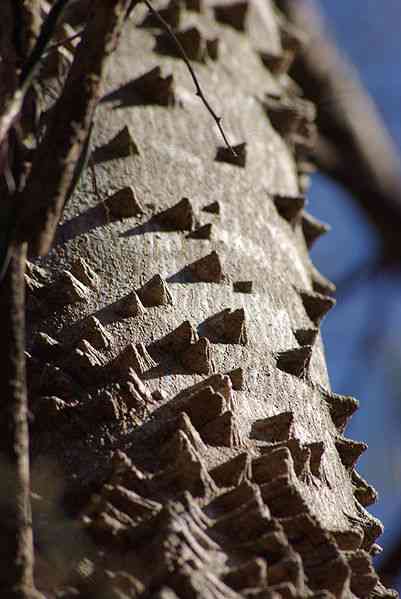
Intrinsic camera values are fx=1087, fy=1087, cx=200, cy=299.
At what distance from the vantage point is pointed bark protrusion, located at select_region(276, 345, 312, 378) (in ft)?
4.42

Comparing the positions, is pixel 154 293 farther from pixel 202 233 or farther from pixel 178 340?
pixel 202 233

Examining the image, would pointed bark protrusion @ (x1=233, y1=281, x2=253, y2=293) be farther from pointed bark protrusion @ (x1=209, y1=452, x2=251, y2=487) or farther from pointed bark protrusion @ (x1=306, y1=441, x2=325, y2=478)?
pointed bark protrusion @ (x1=209, y1=452, x2=251, y2=487)

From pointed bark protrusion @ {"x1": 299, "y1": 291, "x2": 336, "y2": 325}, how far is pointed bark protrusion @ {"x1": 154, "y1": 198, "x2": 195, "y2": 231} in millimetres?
214

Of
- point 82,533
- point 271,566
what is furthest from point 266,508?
point 82,533

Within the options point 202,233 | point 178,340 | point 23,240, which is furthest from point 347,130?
point 23,240

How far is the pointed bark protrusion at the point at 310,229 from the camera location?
192 centimetres

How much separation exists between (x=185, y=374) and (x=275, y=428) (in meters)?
0.12

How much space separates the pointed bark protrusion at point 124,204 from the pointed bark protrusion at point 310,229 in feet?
1.72

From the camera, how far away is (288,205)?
176cm

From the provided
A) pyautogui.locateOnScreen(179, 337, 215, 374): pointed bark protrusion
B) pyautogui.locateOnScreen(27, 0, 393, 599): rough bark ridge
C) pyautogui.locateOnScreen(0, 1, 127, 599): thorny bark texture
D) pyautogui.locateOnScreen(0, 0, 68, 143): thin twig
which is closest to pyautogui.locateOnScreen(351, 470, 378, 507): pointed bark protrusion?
pyautogui.locateOnScreen(27, 0, 393, 599): rough bark ridge

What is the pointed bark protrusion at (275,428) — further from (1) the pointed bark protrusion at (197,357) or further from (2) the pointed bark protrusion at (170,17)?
A: (2) the pointed bark protrusion at (170,17)

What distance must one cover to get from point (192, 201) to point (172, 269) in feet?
0.60

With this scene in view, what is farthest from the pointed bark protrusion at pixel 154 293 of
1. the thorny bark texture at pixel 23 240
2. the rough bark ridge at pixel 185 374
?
the thorny bark texture at pixel 23 240

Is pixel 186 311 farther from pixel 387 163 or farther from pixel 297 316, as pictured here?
pixel 387 163
